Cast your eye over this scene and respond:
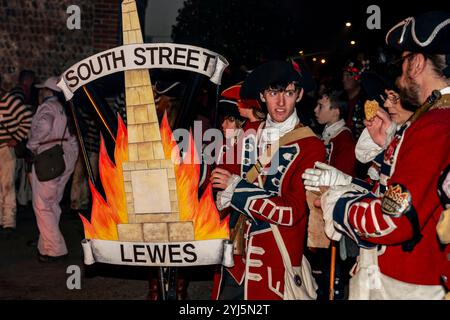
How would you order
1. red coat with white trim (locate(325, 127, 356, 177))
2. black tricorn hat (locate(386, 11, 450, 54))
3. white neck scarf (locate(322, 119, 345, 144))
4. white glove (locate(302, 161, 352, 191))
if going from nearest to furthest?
1. black tricorn hat (locate(386, 11, 450, 54))
2. white glove (locate(302, 161, 352, 191))
3. red coat with white trim (locate(325, 127, 356, 177))
4. white neck scarf (locate(322, 119, 345, 144))

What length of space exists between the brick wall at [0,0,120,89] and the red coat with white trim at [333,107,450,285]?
41.0 feet

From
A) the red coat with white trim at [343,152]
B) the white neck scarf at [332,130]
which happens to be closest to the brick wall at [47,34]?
the white neck scarf at [332,130]

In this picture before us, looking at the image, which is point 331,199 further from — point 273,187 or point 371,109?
point 371,109

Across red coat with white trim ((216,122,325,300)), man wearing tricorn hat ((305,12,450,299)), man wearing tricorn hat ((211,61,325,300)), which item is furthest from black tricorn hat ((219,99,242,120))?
man wearing tricorn hat ((305,12,450,299))

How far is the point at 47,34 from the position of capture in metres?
15.2

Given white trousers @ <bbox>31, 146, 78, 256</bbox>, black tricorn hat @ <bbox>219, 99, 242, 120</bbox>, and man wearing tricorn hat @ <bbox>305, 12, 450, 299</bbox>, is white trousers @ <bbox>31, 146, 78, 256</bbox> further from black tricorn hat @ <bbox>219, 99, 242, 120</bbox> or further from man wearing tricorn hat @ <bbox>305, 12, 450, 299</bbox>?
man wearing tricorn hat @ <bbox>305, 12, 450, 299</bbox>

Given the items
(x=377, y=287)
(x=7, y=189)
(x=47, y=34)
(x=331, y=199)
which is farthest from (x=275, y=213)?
(x=47, y=34)

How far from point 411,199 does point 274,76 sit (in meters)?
1.71

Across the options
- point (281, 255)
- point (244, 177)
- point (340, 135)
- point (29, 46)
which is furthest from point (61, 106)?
point (29, 46)

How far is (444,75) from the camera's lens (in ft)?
10.4

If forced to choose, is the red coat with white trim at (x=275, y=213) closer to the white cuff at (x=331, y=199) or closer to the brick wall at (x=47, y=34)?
the white cuff at (x=331, y=199)

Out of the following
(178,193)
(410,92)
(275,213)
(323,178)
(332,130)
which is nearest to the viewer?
(410,92)

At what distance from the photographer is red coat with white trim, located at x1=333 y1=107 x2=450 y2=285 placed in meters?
2.91

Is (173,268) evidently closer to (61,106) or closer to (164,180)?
(164,180)
